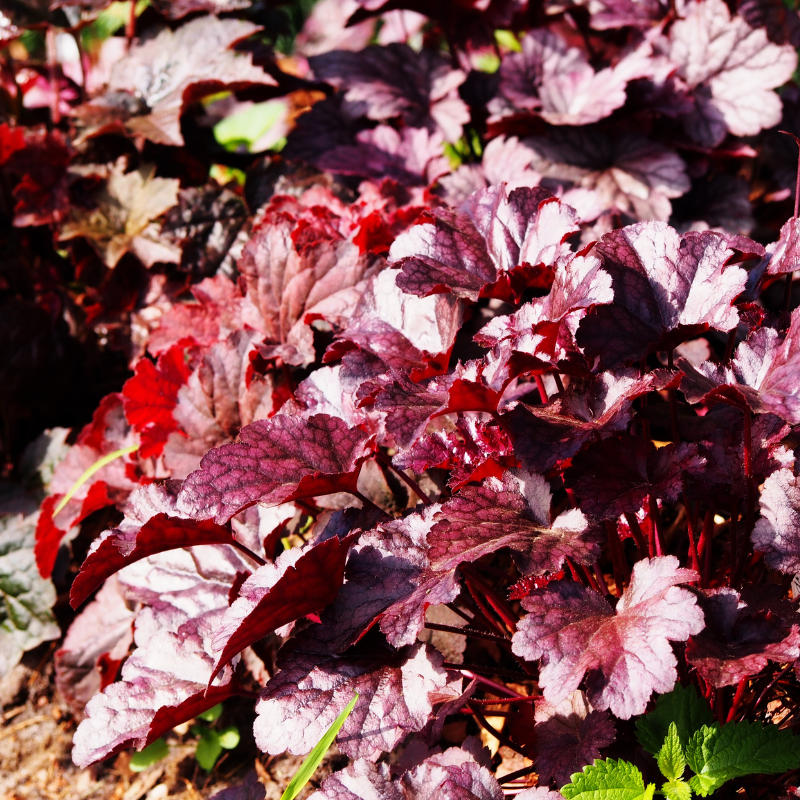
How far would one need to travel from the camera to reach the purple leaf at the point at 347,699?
0.95m

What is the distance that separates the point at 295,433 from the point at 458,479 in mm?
244

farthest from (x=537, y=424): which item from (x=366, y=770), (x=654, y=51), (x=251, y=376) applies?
(x=654, y=51)

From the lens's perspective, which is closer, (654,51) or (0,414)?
(654,51)

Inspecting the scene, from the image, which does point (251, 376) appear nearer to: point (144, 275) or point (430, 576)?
point (430, 576)

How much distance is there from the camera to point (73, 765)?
1897mm

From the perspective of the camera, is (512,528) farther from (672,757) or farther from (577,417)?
(672,757)

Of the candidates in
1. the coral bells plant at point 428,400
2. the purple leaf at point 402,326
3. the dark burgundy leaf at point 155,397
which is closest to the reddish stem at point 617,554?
the coral bells plant at point 428,400

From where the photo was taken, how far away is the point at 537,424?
994 mm

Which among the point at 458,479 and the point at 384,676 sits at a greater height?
the point at 458,479

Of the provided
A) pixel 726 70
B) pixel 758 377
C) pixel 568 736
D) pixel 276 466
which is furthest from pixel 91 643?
pixel 726 70

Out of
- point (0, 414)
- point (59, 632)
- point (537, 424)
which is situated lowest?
point (59, 632)

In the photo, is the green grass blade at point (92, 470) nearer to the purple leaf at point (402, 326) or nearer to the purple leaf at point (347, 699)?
the purple leaf at point (402, 326)

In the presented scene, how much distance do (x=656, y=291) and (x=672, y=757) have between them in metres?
0.62

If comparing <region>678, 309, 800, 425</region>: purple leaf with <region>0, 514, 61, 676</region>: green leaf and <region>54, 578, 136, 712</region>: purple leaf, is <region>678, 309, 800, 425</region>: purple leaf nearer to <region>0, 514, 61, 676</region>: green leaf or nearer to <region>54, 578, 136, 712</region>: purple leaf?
<region>54, 578, 136, 712</region>: purple leaf
